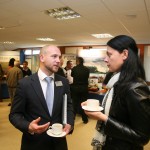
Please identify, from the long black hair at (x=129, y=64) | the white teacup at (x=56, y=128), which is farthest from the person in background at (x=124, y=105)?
the white teacup at (x=56, y=128)

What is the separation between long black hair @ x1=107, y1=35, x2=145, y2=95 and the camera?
121 cm

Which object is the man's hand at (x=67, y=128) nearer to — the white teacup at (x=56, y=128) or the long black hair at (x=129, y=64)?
the white teacup at (x=56, y=128)

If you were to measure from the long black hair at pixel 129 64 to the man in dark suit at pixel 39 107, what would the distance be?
640 mm

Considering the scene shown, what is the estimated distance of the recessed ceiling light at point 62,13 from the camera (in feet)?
13.1

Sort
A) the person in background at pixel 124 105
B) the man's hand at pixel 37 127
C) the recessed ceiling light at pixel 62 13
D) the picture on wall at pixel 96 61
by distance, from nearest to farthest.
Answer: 1. the person in background at pixel 124 105
2. the man's hand at pixel 37 127
3. the recessed ceiling light at pixel 62 13
4. the picture on wall at pixel 96 61

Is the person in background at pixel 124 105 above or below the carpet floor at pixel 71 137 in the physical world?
above

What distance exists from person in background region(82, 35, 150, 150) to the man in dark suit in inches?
17.8

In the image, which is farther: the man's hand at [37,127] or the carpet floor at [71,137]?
the carpet floor at [71,137]

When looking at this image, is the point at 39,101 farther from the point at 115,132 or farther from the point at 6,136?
the point at 6,136

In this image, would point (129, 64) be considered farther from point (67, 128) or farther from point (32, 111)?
point (32, 111)

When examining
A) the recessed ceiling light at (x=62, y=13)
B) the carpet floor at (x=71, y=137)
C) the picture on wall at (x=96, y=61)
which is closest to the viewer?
the carpet floor at (x=71, y=137)

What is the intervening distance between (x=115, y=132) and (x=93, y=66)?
7596mm

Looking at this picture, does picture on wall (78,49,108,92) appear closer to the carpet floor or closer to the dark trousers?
the dark trousers

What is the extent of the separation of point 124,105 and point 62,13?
3.42 metres
